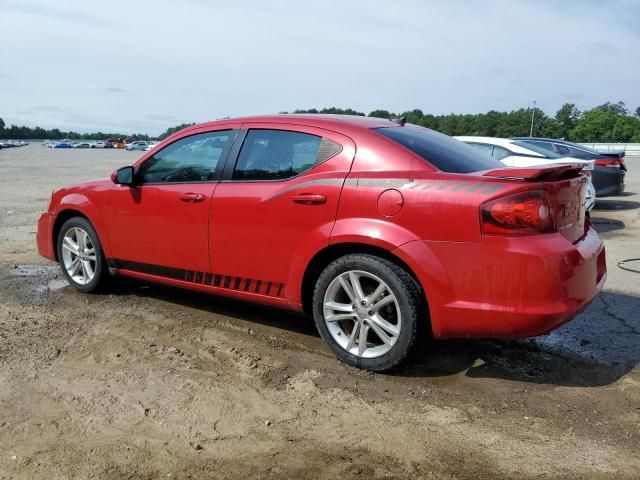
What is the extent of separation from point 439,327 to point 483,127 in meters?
100

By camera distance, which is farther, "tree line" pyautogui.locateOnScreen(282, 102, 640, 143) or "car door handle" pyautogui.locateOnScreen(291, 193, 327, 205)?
"tree line" pyautogui.locateOnScreen(282, 102, 640, 143)

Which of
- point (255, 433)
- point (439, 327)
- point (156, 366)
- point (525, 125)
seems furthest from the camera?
point (525, 125)

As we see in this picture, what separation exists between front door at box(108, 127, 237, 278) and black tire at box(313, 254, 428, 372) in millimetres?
1178

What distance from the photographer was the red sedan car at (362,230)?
3357 mm

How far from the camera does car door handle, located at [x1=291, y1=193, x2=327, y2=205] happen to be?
12.8 feet

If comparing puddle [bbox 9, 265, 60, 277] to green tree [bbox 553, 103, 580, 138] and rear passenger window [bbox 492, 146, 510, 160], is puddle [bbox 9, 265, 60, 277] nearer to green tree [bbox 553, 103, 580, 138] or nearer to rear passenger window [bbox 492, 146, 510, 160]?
rear passenger window [bbox 492, 146, 510, 160]

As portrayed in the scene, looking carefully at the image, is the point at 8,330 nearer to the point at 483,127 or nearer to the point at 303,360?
the point at 303,360

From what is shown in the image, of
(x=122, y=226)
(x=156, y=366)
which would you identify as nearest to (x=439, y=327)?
(x=156, y=366)

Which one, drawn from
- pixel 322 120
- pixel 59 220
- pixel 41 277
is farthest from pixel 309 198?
pixel 41 277

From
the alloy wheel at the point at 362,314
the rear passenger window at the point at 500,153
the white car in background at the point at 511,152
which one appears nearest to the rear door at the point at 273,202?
the alloy wheel at the point at 362,314

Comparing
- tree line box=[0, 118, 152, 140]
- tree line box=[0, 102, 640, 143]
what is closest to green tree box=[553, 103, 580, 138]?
tree line box=[0, 102, 640, 143]

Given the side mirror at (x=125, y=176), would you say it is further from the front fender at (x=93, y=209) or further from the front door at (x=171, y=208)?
the front fender at (x=93, y=209)

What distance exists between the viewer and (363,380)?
3.72 meters

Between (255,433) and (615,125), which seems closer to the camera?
(255,433)
